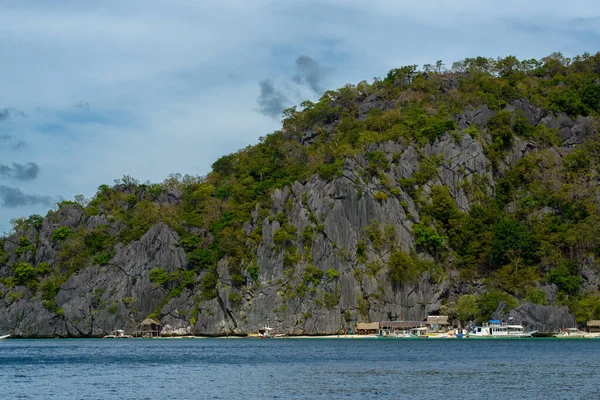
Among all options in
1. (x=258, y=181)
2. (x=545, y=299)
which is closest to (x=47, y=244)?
(x=258, y=181)

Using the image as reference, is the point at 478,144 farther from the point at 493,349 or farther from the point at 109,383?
the point at 109,383

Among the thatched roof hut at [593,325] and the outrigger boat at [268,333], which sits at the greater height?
the thatched roof hut at [593,325]

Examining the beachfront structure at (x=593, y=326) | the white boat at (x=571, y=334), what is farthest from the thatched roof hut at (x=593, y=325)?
the white boat at (x=571, y=334)

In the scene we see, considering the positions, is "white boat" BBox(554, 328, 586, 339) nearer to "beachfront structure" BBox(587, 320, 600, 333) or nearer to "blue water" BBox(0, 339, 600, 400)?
"beachfront structure" BBox(587, 320, 600, 333)

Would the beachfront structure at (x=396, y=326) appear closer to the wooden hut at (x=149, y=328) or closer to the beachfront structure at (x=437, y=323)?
the beachfront structure at (x=437, y=323)

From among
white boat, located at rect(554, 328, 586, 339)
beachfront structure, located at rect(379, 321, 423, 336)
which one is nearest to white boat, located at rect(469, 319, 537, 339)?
white boat, located at rect(554, 328, 586, 339)

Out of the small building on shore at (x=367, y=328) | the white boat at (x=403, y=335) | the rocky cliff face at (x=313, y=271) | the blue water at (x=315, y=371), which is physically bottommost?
the blue water at (x=315, y=371)

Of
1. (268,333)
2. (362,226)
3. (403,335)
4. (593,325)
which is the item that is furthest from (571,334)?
(268,333)

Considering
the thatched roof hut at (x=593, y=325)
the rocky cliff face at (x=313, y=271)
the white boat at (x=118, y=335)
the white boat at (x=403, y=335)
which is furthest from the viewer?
the white boat at (x=118, y=335)

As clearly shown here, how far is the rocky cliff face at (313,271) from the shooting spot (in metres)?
112

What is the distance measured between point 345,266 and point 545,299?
86.8 ft

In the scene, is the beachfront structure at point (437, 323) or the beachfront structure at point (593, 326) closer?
the beachfront structure at point (593, 326)

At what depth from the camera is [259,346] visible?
97.0 m

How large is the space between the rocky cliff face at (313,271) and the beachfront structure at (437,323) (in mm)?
1553
